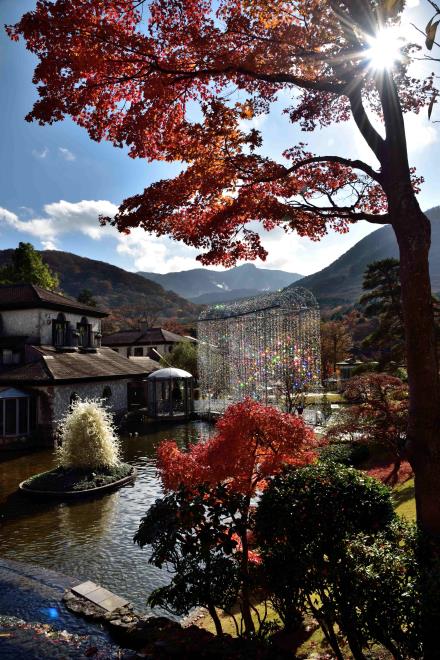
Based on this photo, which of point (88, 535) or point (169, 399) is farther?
Result: point (169, 399)

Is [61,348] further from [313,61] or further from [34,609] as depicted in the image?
[313,61]

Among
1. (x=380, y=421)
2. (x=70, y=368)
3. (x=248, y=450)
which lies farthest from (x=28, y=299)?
(x=248, y=450)

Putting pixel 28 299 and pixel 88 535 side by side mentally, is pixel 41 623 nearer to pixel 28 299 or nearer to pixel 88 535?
pixel 88 535

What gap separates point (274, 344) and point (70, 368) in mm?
12378

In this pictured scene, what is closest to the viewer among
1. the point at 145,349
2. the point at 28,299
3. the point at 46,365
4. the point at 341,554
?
the point at 341,554

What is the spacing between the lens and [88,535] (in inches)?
441

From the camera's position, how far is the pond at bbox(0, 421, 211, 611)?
9164mm

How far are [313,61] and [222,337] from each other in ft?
75.4

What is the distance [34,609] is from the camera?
807 centimetres

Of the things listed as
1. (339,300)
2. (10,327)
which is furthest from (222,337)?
(339,300)

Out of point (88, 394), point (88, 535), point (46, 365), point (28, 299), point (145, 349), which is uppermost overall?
point (28, 299)

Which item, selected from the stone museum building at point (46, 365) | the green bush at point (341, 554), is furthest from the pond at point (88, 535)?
→ the stone museum building at point (46, 365)

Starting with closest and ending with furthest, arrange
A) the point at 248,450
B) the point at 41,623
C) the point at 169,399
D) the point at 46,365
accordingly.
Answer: the point at 248,450
the point at 41,623
the point at 46,365
the point at 169,399

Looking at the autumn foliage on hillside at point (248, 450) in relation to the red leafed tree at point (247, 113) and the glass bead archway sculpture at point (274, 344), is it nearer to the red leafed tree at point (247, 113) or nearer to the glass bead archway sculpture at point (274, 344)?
the red leafed tree at point (247, 113)
